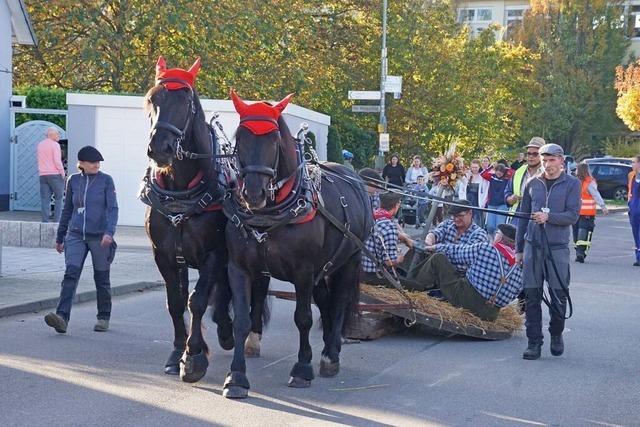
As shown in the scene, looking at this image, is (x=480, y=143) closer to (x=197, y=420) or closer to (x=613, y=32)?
(x=613, y=32)

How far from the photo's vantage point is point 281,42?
30281 millimetres

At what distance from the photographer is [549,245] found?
9.49 metres

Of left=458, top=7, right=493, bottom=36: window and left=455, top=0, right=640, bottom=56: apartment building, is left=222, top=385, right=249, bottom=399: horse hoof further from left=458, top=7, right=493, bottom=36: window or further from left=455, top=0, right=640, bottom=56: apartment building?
left=458, top=7, right=493, bottom=36: window

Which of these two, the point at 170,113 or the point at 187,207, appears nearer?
the point at 170,113

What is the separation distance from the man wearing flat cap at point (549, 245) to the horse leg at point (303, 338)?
7.84 ft

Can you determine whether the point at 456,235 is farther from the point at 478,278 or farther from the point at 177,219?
the point at 177,219

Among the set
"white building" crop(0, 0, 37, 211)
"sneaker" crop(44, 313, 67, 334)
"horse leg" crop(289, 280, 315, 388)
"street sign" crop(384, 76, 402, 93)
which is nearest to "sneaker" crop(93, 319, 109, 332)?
"sneaker" crop(44, 313, 67, 334)

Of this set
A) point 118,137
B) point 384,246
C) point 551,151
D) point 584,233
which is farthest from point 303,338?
point 118,137

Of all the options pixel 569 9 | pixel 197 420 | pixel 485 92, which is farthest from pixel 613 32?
pixel 197 420

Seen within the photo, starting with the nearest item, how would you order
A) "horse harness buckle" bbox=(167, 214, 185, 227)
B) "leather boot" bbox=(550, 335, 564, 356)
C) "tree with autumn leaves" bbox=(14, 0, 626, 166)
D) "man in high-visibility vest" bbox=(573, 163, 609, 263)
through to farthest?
"horse harness buckle" bbox=(167, 214, 185, 227) → "leather boot" bbox=(550, 335, 564, 356) → "man in high-visibility vest" bbox=(573, 163, 609, 263) → "tree with autumn leaves" bbox=(14, 0, 626, 166)

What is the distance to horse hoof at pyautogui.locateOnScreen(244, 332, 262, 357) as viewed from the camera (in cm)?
922

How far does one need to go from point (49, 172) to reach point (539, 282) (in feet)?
46.1

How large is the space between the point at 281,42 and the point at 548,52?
102 feet

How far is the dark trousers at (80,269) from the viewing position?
33.3 ft
